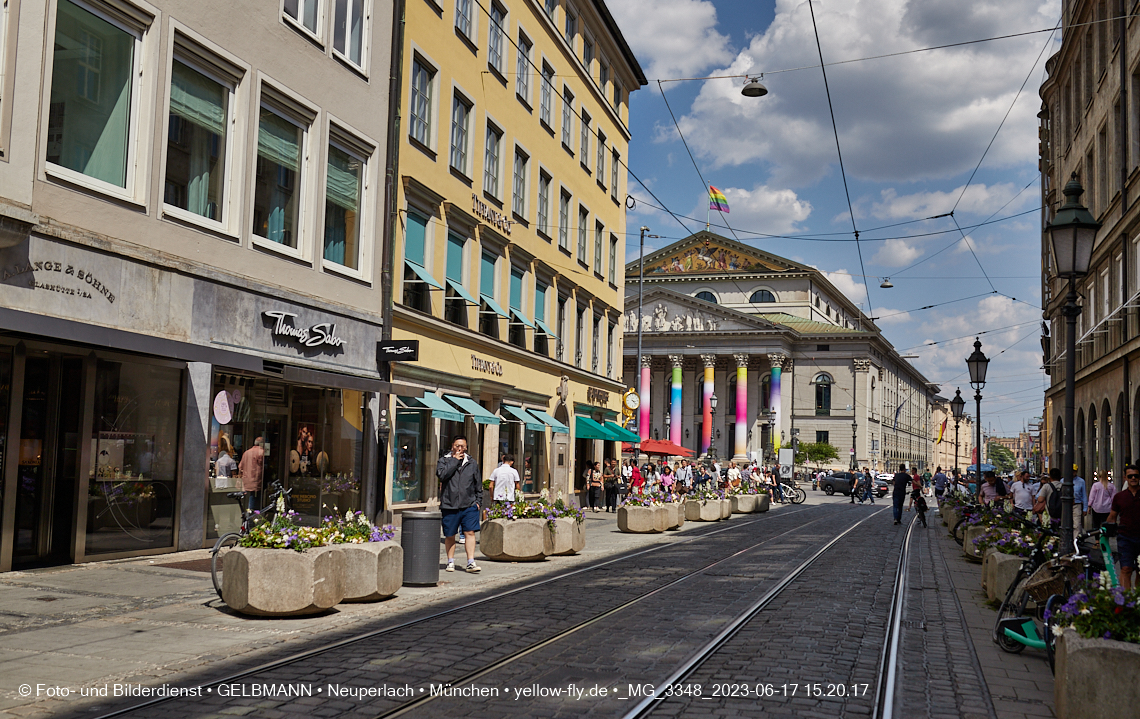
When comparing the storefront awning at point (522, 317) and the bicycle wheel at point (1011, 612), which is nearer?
the bicycle wheel at point (1011, 612)

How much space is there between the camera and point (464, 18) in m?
24.0

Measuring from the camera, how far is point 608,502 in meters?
32.7

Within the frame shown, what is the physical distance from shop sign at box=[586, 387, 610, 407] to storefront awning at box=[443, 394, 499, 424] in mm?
11253

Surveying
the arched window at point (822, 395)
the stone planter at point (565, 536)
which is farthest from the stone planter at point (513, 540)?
the arched window at point (822, 395)

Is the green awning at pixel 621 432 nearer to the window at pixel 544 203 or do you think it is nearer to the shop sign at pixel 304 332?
the window at pixel 544 203

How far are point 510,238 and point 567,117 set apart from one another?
7.10m

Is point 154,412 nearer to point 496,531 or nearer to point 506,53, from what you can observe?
point 496,531

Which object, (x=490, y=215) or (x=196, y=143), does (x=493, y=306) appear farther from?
(x=196, y=143)

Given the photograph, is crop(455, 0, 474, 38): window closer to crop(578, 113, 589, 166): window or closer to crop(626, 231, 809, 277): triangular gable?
crop(578, 113, 589, 166): window

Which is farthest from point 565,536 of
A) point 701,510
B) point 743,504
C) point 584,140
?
point 584,140

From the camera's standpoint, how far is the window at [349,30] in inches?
729

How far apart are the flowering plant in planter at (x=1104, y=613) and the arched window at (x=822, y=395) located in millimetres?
90823

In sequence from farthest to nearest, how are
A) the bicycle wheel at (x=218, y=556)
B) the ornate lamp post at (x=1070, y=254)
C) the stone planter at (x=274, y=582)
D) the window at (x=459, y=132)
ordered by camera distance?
the window at (x=459, y=132) < the ornate lamp post at (x=1070, y=254) < the bicycle wheel at (x=218, y=556) < the stone planter at (x=274, y=582)

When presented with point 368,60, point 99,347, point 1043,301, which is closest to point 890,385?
point 1043,301
